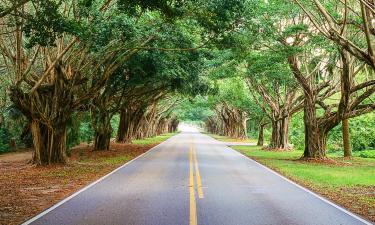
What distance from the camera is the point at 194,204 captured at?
11.5 meters

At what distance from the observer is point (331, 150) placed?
47.0m

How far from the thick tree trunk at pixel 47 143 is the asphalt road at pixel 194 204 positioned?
520 cm

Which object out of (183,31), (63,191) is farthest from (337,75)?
(63,191)

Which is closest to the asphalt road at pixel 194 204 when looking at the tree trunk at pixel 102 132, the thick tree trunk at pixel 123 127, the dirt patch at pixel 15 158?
the dirt patch at pixel 15 158

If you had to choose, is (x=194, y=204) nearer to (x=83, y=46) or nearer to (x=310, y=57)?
(x=83, y=46)

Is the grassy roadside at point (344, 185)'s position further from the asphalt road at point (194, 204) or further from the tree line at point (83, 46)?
the tree line at point (83, 46)

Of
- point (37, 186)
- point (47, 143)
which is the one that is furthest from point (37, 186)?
point (47, 143)

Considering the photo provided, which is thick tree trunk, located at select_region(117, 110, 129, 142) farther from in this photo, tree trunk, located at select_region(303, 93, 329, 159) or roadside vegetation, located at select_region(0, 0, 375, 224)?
tree trunk, located at select_region(303, 93, 329, 159)

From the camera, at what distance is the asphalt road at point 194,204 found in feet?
32.0

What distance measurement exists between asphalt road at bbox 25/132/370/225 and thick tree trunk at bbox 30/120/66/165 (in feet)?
17.1

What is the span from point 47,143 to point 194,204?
39.4ft

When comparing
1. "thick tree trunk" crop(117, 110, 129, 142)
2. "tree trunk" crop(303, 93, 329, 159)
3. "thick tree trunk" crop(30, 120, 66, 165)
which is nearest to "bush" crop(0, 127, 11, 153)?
"thick tree trunk" crop(117, 110, 129, 142)

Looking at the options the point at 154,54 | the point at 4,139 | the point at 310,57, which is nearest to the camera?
the point at 154,54

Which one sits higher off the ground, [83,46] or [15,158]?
[83,46]
